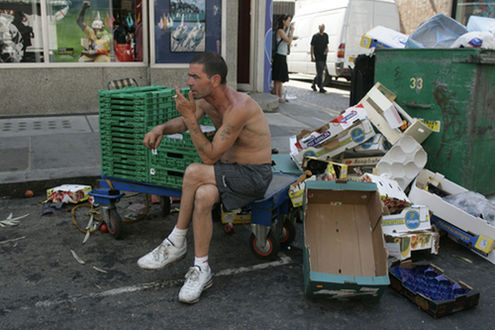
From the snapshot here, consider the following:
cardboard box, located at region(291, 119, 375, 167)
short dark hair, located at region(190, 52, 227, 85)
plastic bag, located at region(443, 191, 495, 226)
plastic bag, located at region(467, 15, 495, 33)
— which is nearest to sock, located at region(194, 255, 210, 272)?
short dark hair, located at region(190, 52, 227, 85)

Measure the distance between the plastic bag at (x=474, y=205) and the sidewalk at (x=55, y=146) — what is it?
269cm

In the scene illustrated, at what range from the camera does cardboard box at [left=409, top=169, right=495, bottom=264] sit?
3869 mm

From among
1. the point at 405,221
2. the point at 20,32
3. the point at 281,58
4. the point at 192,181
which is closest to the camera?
the point at 192,181

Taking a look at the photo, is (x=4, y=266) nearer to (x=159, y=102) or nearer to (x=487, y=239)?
(x=159, y=102)

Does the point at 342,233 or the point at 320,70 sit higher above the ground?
the point at 320,70

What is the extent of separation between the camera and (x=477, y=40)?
15.4ft

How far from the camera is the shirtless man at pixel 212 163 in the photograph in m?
3.32

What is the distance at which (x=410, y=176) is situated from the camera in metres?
4.80

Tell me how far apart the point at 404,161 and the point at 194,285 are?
2.60m

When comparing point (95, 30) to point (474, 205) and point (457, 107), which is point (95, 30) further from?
point (474, 205)

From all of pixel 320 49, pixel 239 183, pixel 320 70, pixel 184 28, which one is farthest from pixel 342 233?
pixel 320 49

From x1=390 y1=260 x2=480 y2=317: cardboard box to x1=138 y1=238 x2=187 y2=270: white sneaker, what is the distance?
5.08ft

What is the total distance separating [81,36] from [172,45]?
169 cm

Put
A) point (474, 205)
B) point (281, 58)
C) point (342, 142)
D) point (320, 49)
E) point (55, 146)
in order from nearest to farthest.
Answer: point (474, 205)
point (342, 142)
point (55, 146)
point (281, 58)
point (320, 49)
